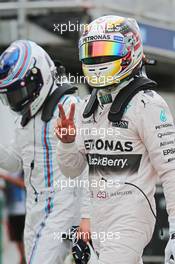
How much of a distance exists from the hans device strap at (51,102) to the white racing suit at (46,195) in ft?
0.12

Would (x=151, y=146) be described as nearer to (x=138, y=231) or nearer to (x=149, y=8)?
(x=138, y=231)

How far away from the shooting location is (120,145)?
5.84m

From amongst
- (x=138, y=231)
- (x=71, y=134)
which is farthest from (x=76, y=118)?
(x=138, y=231)

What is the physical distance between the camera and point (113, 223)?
5.79m

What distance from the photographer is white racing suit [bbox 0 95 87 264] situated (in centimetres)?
691

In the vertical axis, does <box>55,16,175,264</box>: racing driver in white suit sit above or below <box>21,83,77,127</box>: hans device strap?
above

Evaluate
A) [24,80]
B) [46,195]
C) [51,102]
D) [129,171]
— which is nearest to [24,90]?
[24,80]

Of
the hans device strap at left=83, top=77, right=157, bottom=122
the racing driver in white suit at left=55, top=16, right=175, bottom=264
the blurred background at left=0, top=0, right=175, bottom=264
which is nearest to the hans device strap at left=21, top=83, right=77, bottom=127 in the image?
the racing driver in white suit at left=55, top=16, right=175, bottom=264

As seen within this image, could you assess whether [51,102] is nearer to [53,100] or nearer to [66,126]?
[53,100]

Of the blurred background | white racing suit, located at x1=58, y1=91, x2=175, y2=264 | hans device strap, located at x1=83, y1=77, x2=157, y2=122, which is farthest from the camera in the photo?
the blurred background

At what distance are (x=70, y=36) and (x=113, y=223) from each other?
304 inches

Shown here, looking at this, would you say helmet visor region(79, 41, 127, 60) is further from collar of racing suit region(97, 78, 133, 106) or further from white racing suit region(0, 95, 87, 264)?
white racing suit region(0, 95, 87, 264)

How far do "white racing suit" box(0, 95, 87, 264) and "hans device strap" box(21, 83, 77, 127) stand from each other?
0.12ft

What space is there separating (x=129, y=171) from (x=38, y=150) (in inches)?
57.2
